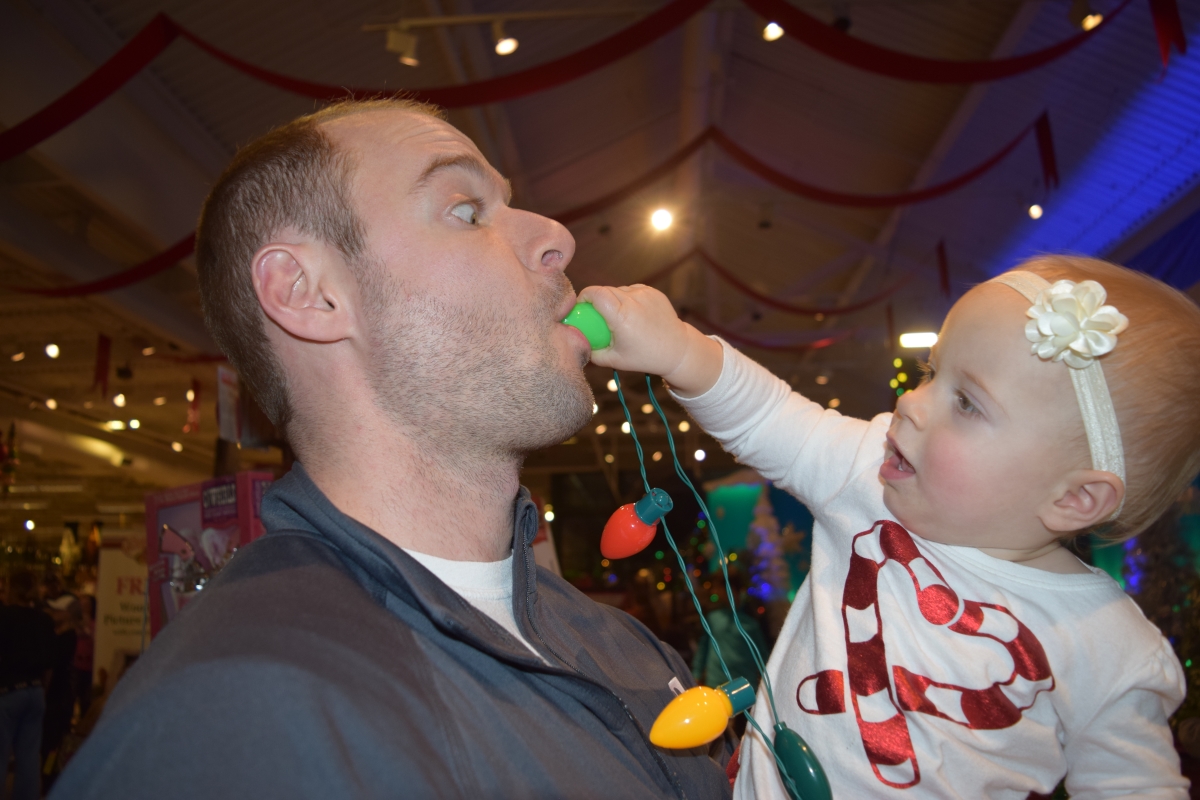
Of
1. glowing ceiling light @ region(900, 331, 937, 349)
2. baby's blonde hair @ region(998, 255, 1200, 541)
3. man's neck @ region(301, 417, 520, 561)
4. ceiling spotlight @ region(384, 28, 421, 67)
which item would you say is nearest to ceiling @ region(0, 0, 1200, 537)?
ceiling spotlight @ region(384, 28, 421, 67)

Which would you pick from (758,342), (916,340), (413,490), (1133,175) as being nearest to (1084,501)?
(413,490)

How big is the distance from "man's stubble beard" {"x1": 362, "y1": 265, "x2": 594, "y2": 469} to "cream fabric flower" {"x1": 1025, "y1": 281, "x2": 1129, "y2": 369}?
2.44 feet

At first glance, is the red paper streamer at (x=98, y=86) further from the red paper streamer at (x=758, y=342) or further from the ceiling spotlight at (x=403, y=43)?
the red paper streamer at (x=758, y=342)

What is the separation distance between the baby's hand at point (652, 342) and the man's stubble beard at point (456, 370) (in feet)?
0.39

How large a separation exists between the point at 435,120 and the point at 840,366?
489 inches

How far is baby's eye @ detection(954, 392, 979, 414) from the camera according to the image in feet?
4.06

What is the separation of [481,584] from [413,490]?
0.18 m

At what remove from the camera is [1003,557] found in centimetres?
131

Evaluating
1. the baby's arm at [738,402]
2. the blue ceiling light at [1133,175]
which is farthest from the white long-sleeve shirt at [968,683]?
the blue ceiling light at [1133,175]

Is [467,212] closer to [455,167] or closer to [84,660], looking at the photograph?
[455,167]

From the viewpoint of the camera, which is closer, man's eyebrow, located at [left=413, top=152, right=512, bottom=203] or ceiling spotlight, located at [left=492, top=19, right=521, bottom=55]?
man's eyebrow, located at [left=413, top=152, right=512, bottom=203]

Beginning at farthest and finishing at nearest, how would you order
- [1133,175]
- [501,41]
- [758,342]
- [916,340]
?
1. [758,342]
2. [1133,175]
3. [501,41]
4. [916,340]

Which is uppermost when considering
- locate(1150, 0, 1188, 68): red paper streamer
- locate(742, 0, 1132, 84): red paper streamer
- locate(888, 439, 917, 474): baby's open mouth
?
locate(742, 0, 1132, 84): red paper streamer

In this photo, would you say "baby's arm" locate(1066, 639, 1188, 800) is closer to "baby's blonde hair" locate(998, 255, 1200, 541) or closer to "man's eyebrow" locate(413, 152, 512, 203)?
"baby's blonde hair" locate(998, 255, 1200, 541)
